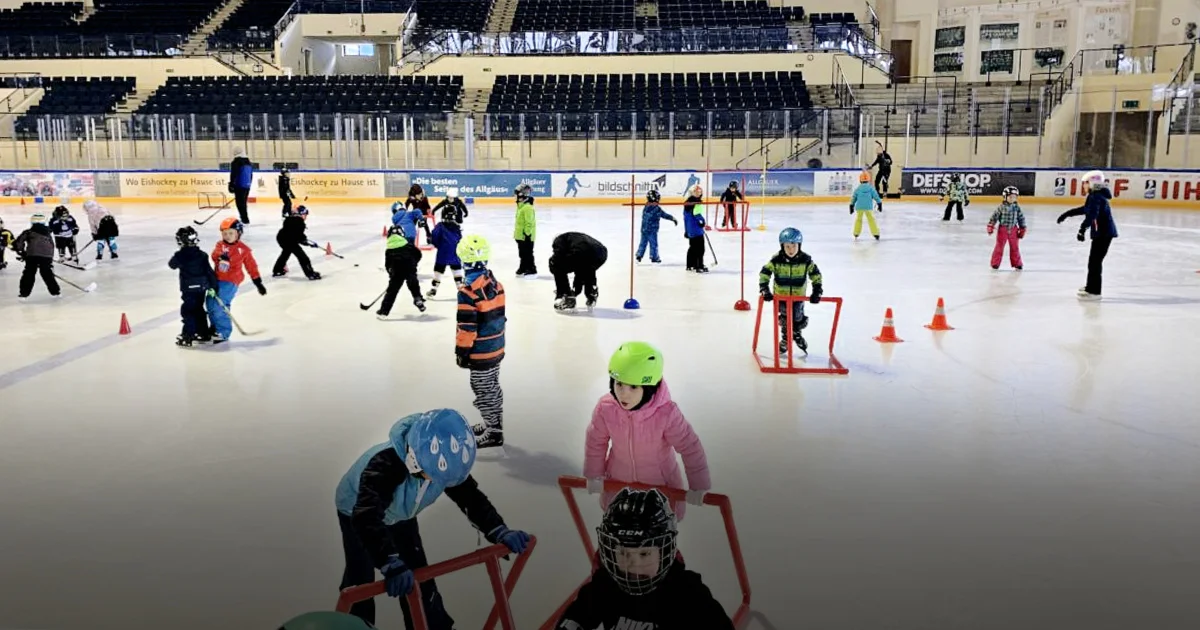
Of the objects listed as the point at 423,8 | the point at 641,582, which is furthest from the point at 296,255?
the point at 423,8

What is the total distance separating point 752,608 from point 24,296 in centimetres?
1116

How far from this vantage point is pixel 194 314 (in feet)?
30.3

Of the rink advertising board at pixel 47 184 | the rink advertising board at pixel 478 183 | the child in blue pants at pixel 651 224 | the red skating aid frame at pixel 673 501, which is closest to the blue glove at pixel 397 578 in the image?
the red skating aid frame at pixel 673 501

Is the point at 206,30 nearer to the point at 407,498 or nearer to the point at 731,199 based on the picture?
the point at 731,199

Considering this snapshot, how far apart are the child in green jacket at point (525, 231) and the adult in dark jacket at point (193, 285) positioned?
5049 mm

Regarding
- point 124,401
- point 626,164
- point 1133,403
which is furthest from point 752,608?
point 626,164

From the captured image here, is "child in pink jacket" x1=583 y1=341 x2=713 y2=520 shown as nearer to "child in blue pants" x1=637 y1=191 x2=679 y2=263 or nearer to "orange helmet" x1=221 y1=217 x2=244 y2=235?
"orange helmet" x1=221 y1=217 x2=244 y2=235

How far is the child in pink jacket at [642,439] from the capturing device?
3.98 m

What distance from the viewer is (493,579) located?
10.1 ft

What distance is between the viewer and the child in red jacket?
9398 mm

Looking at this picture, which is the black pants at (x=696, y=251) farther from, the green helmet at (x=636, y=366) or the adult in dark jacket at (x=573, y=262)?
the green helmet at (x=636, y=366)

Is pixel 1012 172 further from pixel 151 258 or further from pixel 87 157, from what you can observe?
pixel 87 157

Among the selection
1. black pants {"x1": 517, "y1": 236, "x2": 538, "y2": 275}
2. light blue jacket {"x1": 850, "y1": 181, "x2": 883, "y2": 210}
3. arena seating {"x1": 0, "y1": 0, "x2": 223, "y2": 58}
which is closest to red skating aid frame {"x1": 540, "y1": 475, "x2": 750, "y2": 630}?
black pants {"x1": 517, "y1": 236, "x2": 538, "y2": 275}

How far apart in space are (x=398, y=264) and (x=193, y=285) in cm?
216
